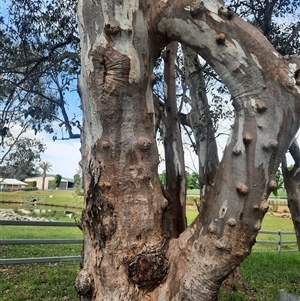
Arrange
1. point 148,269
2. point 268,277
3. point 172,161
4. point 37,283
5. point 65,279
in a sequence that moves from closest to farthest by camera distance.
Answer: point 148,269 → point 172,161 → point 37,283 → point 65,279 → point 268,277

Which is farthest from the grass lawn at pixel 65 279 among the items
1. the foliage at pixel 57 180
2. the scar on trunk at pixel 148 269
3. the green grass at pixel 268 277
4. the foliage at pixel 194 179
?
the foliage at pixel 57 180

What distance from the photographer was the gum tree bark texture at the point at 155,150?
177cm

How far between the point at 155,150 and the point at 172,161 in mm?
984

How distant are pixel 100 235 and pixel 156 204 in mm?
302

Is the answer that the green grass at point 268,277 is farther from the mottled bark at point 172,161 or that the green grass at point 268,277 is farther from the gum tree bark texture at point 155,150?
the gum tree bark texture at point 155,150

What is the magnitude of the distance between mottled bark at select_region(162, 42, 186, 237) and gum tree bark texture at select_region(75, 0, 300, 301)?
1.07 feet

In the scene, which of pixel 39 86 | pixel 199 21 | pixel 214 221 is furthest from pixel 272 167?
pixel 39 86

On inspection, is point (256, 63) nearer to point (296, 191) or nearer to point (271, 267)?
point (296, 191)

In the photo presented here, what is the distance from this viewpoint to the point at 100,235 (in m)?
1.92

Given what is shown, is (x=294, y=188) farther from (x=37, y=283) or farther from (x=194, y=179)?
(x=194, y=179)

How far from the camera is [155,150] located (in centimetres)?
202

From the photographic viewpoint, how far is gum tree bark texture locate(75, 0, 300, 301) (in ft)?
5.82

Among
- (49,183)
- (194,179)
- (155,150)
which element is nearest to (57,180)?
(49,183)

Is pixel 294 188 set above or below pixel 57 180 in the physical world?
below
